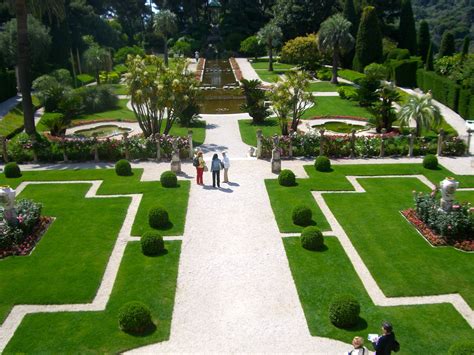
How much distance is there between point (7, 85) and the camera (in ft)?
151

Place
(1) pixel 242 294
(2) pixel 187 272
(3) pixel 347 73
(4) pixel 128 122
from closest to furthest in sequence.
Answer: (1) pixel 242 294 < (2) pixel 187 272 < (4) pixel 128 122 < (3) pixel 347 73

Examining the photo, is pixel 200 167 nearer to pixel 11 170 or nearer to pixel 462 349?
pixel 11 170

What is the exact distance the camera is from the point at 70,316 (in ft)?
48.6

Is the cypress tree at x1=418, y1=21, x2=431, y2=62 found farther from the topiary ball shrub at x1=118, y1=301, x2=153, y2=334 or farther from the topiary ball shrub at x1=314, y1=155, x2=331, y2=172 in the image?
the topiary ball shrub at x1=118, y1=301, x2=153, y2=334

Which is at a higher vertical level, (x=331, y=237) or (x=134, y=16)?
(x=134, y=16)

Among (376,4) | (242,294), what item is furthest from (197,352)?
(376,4)

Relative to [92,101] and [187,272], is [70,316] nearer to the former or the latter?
[187,272]

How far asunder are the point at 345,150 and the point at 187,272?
15241mm

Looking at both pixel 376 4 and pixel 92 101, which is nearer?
pixel 92 101

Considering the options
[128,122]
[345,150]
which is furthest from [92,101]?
[345,150]

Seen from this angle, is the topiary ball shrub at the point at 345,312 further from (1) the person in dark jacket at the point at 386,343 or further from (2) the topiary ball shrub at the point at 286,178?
(2) the topiary ball shrub at the point at 286,178

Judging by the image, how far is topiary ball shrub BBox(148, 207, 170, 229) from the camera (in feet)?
66.9

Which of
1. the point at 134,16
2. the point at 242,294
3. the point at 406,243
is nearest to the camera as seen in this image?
the point at 242,294

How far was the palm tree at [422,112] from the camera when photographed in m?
30.5
